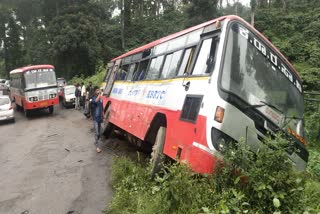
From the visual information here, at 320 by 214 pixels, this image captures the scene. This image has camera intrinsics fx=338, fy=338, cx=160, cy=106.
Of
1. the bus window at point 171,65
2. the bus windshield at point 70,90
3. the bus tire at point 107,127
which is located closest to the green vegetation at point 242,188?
the bus window at point 171,65

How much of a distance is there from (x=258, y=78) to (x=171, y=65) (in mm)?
2144

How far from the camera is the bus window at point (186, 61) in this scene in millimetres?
6064

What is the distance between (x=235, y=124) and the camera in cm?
475

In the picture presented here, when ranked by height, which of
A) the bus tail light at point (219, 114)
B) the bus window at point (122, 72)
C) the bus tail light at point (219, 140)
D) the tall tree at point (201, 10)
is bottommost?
the bus tail light at point (219, 140)

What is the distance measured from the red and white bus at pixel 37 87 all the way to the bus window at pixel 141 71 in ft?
43.5

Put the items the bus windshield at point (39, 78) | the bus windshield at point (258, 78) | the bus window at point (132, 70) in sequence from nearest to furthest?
the bus windshield at point (258, 78), the bus window at point (132, 70), the bus windshield at point (39, 78)

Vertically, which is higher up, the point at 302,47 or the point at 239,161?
the point at 302,47

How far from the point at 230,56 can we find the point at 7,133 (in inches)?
571

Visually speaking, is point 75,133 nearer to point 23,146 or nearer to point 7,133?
point 23,146

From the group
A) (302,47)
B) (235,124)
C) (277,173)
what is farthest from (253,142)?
(302,47)

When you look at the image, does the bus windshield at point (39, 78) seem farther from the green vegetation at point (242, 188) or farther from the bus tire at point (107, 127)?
the green vegetation at point (242, 188)

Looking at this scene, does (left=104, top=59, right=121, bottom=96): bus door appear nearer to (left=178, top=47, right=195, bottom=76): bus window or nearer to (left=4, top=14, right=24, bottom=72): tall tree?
(left=178, top=47, right=195, bottom=76): bus window

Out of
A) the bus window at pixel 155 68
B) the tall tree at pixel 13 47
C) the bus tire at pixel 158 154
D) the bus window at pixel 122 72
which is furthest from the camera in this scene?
the tall tree at pixel 13 47

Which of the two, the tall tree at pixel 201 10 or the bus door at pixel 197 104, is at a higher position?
the tall tree at pixel 201 10
